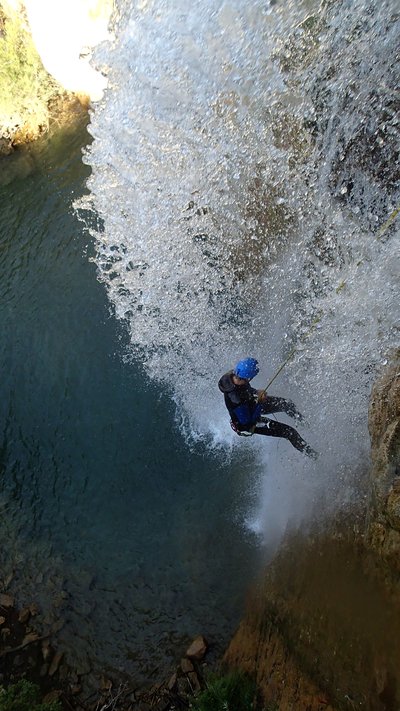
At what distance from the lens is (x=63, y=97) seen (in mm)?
13133

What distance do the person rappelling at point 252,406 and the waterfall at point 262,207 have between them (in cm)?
29

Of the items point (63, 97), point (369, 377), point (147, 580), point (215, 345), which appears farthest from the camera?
point (63, 97)

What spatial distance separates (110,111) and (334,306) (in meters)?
4.14

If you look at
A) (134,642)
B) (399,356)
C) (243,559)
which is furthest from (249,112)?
(134,642)

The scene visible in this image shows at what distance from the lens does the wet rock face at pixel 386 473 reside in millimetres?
3607

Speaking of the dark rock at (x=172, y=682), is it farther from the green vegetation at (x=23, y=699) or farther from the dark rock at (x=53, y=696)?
the dark rock at (x=53, y=696)

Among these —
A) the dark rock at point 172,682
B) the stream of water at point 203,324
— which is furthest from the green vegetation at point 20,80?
the dark rock at point 172,682

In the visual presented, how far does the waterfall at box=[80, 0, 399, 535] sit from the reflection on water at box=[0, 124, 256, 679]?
484 millimetres

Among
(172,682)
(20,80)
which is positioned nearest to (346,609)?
(172,682)

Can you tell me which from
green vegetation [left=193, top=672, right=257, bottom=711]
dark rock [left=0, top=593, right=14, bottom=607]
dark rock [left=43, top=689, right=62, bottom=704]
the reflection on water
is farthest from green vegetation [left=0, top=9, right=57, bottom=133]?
green vegetation [left=193, top=672, right=257, bottom=711]

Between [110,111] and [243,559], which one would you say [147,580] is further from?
[110,111]

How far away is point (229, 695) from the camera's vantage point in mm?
5043

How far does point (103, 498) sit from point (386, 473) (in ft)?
15.1

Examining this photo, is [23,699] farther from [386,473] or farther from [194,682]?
[386,473]
